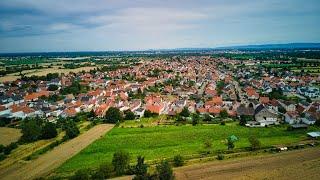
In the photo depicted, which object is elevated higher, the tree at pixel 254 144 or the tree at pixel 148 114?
the tree at pixel 254 144

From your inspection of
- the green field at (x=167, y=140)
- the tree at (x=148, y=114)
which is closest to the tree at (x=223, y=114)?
the green field at (x=167, y=140)

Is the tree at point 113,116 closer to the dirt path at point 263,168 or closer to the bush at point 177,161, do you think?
the bush at point 177,161

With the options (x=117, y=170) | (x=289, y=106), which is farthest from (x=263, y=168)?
(x=289, y=106)

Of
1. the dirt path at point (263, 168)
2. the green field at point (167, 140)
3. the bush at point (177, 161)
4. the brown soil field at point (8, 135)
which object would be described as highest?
the bush at point (177, 161)

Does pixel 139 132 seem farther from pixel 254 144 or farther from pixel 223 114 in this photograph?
pixel 254 144

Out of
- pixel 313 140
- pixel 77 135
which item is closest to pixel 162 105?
pixel 77 135
